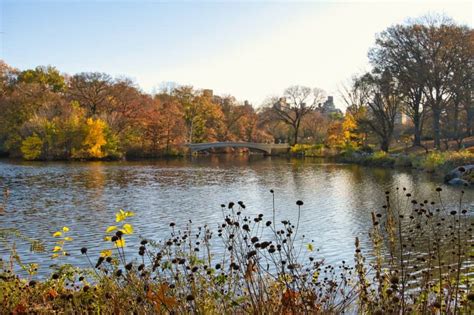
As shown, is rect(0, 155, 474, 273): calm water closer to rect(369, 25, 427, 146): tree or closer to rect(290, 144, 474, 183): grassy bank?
rect(290, 144, 474, 183): grassy bank

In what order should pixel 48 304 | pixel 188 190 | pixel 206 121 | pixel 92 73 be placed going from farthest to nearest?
1. pixel 206 121
2. pixel 92 73
3. pixel 188 190
4. pixel 48 304

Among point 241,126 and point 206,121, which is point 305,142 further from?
point 206,121

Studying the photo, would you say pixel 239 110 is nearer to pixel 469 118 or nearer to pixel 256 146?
pixel 256 146

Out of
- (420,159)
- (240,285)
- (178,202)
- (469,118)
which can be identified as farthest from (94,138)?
(240,285)

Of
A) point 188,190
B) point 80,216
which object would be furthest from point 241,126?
A: point 80,216

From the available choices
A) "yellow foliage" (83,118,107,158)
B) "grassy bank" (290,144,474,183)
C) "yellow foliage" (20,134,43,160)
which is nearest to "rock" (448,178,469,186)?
"grassy bank" (290,144,474,183)

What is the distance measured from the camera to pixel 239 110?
69.8 meters

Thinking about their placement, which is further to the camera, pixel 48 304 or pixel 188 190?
pixel 188 190

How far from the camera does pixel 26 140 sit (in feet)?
144

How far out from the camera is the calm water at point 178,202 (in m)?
12.1

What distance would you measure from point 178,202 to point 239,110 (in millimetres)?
52716

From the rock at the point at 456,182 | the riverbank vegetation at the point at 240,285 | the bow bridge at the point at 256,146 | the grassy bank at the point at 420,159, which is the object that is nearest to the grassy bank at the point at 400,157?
the grassy bank at the point at 420,159

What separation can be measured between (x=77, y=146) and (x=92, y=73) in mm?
11806

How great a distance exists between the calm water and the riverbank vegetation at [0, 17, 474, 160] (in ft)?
41.8
